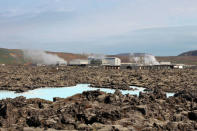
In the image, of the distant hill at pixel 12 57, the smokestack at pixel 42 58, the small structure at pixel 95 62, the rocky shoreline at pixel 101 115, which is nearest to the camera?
the rocky shoreline at pixel 101 115

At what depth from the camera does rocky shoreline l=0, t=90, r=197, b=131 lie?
53.7ft

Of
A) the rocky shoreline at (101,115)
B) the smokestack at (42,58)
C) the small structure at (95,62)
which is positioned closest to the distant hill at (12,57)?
the smokestack at (42,58)

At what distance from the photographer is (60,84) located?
155 ft

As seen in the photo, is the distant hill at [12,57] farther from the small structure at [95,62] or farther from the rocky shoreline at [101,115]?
the rocky shoreline at [101,115]

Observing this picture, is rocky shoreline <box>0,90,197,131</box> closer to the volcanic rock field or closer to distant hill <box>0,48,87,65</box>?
the volcanic rock field

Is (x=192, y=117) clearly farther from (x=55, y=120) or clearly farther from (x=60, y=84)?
(x=60, y=84)

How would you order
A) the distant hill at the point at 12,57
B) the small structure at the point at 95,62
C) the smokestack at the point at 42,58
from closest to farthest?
the small structure at the point at 95,62 < the smokestack at the point at 42,58 < the distant hill at the point at 12,57

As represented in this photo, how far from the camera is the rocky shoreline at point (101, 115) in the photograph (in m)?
16.4

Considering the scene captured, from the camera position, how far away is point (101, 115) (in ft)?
59.0

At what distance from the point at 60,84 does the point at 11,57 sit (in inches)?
4886

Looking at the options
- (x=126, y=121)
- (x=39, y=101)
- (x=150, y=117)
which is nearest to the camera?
(x=126, y=121)

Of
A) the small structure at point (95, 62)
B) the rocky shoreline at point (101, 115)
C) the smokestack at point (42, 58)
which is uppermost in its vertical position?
the smokestack at point (42, 58)

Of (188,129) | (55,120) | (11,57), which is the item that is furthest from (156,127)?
(11,57)

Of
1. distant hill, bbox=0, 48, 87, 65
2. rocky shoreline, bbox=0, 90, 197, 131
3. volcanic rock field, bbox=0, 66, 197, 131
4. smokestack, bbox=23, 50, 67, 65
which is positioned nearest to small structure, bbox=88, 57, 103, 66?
smokestack, bbox=23, 50, 67, 65
